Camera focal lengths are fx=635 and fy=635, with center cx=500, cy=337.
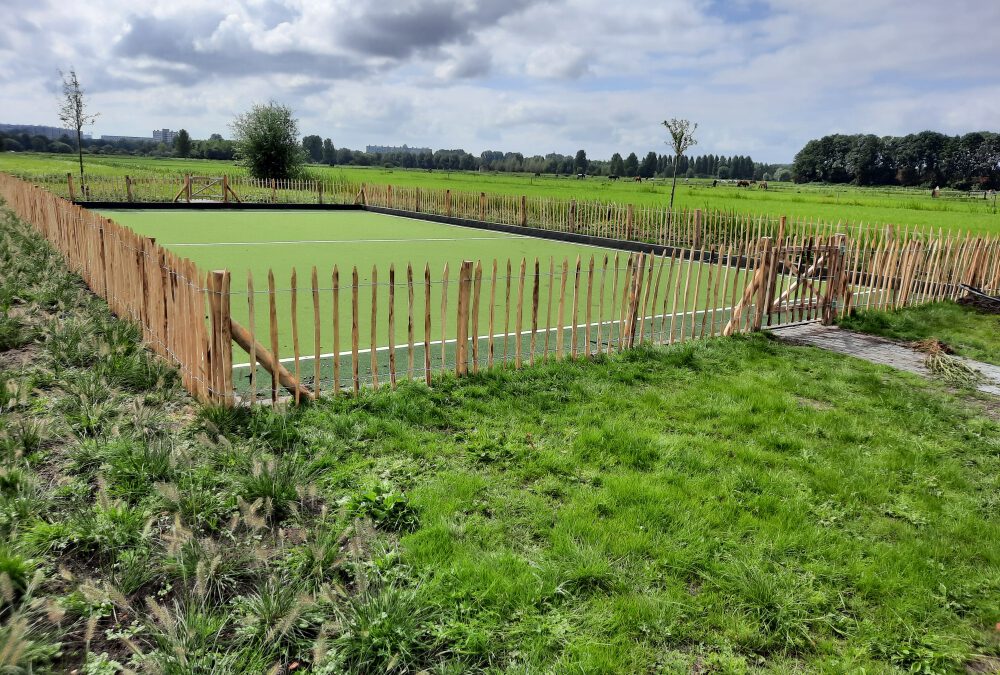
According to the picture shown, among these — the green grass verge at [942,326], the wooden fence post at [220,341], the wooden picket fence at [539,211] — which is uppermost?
the wooden picket fence at [539,211]

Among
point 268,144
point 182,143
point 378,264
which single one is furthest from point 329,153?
point 378,264

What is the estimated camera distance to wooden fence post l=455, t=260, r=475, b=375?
6.00 metres

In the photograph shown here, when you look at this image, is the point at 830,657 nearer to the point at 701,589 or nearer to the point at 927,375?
the point at 701,589

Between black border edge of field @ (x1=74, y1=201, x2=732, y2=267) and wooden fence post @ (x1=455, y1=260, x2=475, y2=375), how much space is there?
436 inches

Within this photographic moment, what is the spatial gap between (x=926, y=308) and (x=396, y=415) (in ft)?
33.2

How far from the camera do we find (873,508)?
13.7 ft

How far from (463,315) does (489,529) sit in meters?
2.78

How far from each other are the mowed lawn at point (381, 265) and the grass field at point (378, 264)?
1.2 inches

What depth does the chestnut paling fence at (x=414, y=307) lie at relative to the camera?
17.4 feet

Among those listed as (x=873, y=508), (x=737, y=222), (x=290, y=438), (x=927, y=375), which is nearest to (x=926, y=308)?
(x=927, y=375)

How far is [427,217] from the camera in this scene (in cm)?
2750

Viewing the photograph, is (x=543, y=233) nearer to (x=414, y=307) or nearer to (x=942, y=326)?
(x=414, y=307)

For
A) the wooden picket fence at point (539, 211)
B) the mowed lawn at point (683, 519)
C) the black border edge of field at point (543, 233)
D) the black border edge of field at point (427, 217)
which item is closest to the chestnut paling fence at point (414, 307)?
the mowed lawn at point (683, 519)

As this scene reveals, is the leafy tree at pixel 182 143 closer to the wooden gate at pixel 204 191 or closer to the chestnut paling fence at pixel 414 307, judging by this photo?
the wooden gate at pixel 204 191
